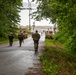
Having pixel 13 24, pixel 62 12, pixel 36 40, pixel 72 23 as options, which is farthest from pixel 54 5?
pixel 13 24

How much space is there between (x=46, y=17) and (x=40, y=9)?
1249mm

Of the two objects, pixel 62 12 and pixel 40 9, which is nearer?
pixel 62 12

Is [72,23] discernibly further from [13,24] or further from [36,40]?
[13,24]

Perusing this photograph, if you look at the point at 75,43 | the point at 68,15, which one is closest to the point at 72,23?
the point at 68,15

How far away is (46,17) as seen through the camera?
33219 mm

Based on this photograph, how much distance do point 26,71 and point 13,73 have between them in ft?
2.96

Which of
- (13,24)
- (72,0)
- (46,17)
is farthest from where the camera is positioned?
(13,24)

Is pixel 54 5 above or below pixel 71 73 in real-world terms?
above

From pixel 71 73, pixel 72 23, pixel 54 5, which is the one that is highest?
pixel 54 5

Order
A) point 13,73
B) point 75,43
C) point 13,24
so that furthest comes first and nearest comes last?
point 13,24
point 75,43
point 13,73

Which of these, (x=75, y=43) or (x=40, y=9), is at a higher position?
(x=40, y=9)

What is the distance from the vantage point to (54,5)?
72.8 ft

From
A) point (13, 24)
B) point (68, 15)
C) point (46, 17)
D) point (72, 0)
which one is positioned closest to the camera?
point (72, 0)

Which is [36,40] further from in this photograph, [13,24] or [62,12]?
[13,24]
